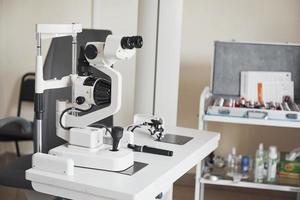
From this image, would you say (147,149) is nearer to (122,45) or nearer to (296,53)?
(122,45)

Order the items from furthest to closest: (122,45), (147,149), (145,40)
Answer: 1. (145,40)
2. (147,149)
3. (122,45)

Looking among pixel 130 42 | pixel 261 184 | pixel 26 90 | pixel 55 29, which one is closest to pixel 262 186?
pixel 261 184

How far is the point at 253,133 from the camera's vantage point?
3.17 m

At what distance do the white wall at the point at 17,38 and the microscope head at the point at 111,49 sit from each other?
1933 millimetres

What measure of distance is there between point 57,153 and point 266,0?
6.53ft

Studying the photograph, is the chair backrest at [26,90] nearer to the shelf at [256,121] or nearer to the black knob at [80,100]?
the shelf at [256,121]

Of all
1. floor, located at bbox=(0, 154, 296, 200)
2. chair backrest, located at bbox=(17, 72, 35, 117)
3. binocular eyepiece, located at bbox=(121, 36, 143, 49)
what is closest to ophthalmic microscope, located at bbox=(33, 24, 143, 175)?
binocular eyepiece, located at bbox=(121, 36, 143, 49)

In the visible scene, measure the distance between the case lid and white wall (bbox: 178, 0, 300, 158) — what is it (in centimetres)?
37

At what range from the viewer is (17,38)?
359 cm

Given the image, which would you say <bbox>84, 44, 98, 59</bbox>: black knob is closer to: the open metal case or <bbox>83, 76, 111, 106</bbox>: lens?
<bbox>83, 76, 111, 106</bbox>: lens

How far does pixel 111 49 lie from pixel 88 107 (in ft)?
0.69

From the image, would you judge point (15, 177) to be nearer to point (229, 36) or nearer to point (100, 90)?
point (100, 90)

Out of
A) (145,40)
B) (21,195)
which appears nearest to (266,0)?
(145,40)

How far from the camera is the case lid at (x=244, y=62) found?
8.93ft
